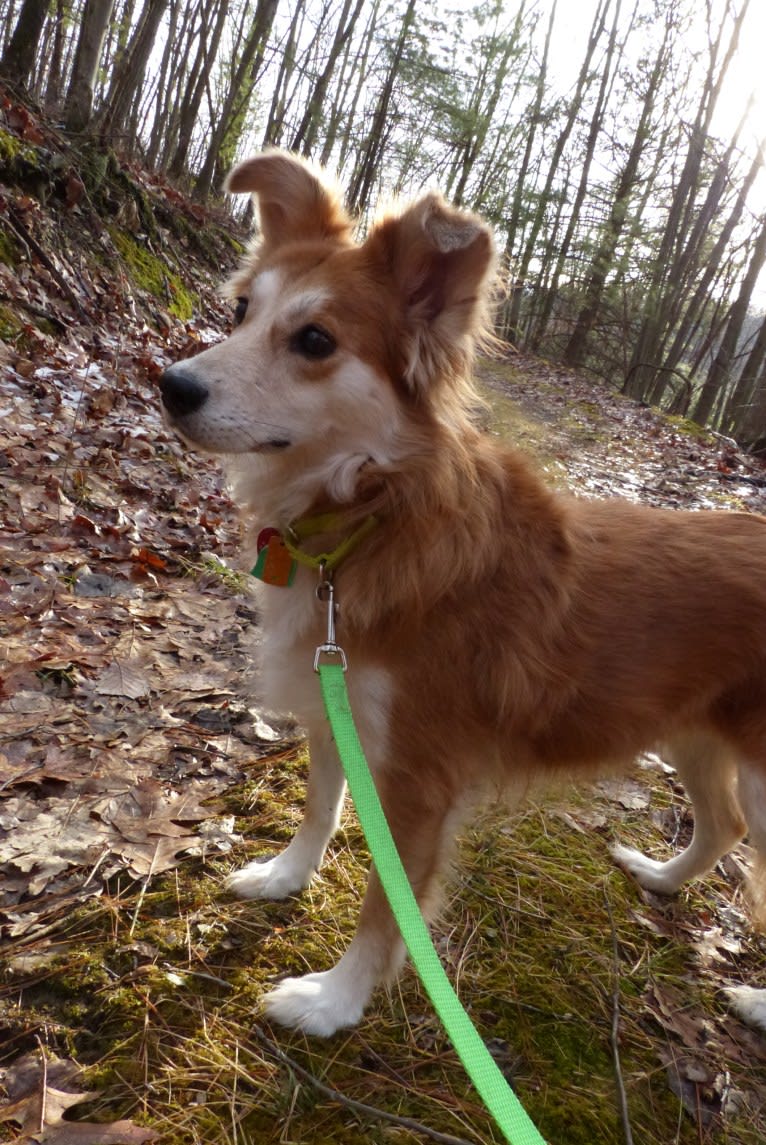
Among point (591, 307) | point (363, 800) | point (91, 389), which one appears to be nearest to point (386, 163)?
point (591, 307)

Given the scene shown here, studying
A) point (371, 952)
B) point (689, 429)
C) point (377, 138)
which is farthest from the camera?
point (377, 138)

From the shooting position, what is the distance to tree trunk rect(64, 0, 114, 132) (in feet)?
28.1

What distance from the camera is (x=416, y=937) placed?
1474 millimetres

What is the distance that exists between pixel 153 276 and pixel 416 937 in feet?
30.2

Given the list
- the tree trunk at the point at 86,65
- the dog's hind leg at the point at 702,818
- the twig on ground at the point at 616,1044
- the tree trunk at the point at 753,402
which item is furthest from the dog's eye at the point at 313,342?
the tree trunk at the point at 753,402

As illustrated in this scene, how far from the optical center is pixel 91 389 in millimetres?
5922

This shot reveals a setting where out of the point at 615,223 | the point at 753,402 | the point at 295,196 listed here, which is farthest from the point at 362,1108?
the point at 615,223

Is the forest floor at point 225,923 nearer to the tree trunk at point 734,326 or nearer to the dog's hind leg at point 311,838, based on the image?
the dog's hind leg at point 311,838

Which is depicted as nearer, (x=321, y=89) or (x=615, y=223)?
(x=321, y=89)

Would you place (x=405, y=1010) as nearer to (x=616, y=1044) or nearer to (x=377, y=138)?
(x=616, y=1044)

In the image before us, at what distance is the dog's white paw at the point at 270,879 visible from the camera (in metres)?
2.57

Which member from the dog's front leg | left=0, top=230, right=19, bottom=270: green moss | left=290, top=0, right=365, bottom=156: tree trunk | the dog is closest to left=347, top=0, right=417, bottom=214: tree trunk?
left=290, top=0, right=365, bottom=156: tree trunk

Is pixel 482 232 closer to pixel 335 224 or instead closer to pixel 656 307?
pixel 335 224

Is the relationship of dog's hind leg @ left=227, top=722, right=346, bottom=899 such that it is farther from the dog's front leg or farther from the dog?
the dog's front leg
